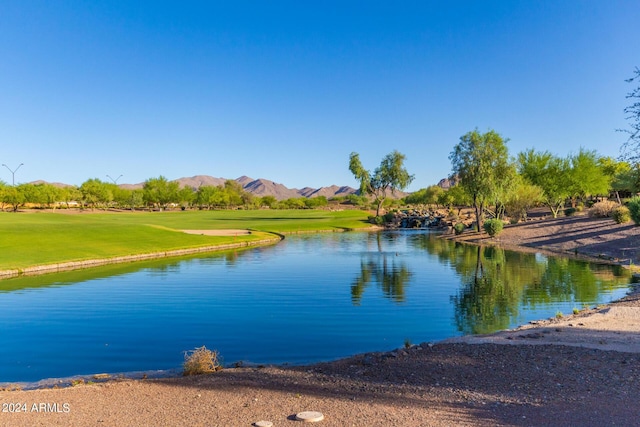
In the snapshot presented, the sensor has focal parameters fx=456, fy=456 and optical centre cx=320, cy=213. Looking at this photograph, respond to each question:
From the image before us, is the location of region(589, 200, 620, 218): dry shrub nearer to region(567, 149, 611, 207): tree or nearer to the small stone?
region(567, 149, 611, 207): tree

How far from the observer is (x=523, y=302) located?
23562mm

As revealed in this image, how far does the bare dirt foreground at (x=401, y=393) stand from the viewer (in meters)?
8.83

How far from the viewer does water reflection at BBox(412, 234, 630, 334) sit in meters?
20.9

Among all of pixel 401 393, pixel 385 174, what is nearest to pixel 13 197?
pixel 385 174

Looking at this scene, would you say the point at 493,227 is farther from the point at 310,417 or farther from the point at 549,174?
the point at 310,417

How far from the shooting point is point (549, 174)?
7838cm

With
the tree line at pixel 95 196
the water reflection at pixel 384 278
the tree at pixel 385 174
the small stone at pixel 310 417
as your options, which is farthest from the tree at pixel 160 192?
the small stone at pixel 310 417

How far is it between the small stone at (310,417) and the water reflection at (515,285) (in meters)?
10.9

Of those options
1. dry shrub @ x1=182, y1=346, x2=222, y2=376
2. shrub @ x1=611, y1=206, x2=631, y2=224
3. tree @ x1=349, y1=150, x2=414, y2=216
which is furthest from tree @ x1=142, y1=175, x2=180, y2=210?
dry shrub @ x1=182, y1=346, x2=222, y2=376

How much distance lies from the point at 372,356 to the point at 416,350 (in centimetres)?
148

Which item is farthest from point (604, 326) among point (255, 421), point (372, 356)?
point (255, 421)

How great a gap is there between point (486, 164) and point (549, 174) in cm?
2110

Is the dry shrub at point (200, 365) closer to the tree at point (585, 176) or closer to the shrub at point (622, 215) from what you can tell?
the shrub at point (622, 215)

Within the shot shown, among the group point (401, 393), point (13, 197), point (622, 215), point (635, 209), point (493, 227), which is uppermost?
point (13, 197)
